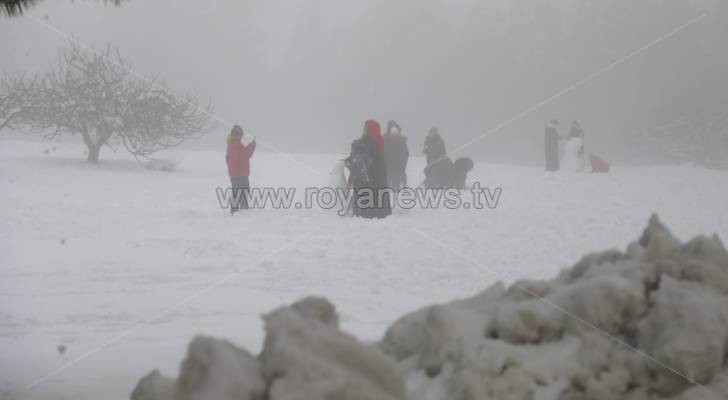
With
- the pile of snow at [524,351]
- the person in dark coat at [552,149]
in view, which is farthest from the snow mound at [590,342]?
the person in dark coat at [552,149]

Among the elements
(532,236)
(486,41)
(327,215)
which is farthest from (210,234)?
(486,41)

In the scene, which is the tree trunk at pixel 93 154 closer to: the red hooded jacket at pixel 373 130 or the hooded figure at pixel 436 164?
the hooded figure at pixel 436 164

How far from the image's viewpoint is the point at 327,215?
5.11 metres

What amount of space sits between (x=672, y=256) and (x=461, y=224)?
2.99 metres

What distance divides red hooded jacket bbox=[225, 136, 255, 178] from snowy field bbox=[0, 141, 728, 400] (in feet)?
1.31

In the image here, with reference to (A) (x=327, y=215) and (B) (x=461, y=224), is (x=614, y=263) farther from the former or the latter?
(A) (x=327, y=215)

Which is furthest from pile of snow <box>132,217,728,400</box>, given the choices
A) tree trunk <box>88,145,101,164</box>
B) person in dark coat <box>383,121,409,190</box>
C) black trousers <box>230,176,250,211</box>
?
tree trunk <box>88,145,101,164</box>

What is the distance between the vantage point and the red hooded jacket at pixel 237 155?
17.2 feet

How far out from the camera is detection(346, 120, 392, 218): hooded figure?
4.89 meters

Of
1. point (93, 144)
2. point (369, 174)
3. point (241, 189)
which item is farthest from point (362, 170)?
point (93, 144)

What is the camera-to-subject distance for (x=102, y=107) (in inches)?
348

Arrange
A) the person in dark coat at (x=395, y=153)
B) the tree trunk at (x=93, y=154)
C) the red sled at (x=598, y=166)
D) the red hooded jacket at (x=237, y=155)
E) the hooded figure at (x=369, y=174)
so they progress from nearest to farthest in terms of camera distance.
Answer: the hooded figure at (x=369, y=174) < the red hooded jacket at (x=237, y=155) < the person in dark coat at (x=395, y=153) < the tree trunk at (x=93, y=154) < the red sled at (x=598, y=166)

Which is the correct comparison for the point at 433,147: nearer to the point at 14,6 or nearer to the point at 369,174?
the point at 369,174

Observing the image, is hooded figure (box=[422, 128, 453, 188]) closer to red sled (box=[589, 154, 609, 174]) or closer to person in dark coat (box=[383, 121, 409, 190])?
person in dark coat (box=[383, 121, 409, 190])
